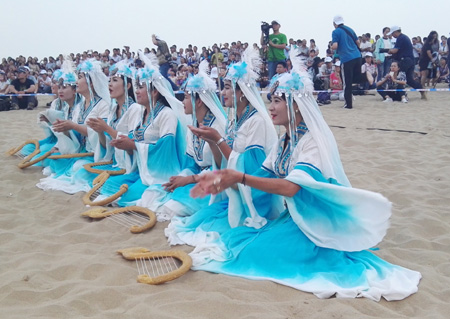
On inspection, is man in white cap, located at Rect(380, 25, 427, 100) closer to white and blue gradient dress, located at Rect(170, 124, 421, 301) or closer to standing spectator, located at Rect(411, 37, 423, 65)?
standing spectator, located at Rect(411, 37, 423, 65)

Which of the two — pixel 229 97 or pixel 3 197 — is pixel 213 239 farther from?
pixel 3 197

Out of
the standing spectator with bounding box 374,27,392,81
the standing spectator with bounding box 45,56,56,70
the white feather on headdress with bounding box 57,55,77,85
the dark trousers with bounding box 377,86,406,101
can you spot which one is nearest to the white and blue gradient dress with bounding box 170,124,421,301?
the white feather on headdress with bounding box 57,55,77,85

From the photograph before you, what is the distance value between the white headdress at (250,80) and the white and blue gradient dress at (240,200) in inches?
1.3

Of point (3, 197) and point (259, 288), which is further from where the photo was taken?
point (3, 197)

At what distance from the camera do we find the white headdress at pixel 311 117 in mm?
2941

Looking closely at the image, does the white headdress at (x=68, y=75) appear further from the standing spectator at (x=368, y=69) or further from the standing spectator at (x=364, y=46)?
the standing spectator at (x=364, y=46)

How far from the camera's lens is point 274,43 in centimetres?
1178

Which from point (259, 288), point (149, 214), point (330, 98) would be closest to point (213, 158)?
point (149, 214)

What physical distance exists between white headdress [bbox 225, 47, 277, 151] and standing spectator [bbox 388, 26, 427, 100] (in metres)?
9.21

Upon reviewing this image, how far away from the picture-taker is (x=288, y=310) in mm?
2535

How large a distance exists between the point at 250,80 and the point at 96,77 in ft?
9.63

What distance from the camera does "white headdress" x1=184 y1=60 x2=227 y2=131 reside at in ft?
14.0

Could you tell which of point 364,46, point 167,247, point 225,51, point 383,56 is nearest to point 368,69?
point 383,56

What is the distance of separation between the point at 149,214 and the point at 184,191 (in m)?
0.43
